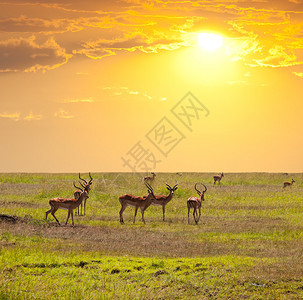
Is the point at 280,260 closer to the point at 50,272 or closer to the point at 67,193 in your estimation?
the point at 50,272

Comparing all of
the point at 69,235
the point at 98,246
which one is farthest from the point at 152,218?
the point at 98,246

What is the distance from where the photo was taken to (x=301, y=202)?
3369 centimetres

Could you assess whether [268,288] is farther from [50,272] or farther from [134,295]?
[50,272]

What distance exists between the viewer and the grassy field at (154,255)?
11.6 m

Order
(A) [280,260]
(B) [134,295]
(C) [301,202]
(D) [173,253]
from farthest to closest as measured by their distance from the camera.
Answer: (C) [301,202], (D) [173,253], (A) [280,260], (B) [134,295]

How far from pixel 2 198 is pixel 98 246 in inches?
735

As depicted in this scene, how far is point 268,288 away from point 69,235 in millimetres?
9482

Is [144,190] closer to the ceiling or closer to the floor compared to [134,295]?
closer to the ceiling

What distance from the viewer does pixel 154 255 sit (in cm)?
1609

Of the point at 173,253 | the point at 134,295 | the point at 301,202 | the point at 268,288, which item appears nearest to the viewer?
the point at 134,295

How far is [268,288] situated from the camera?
11938mm

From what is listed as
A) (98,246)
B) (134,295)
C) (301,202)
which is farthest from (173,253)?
(301,202)

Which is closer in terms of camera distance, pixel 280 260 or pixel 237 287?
pixel 237 287

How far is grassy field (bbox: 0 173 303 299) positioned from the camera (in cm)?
1159
